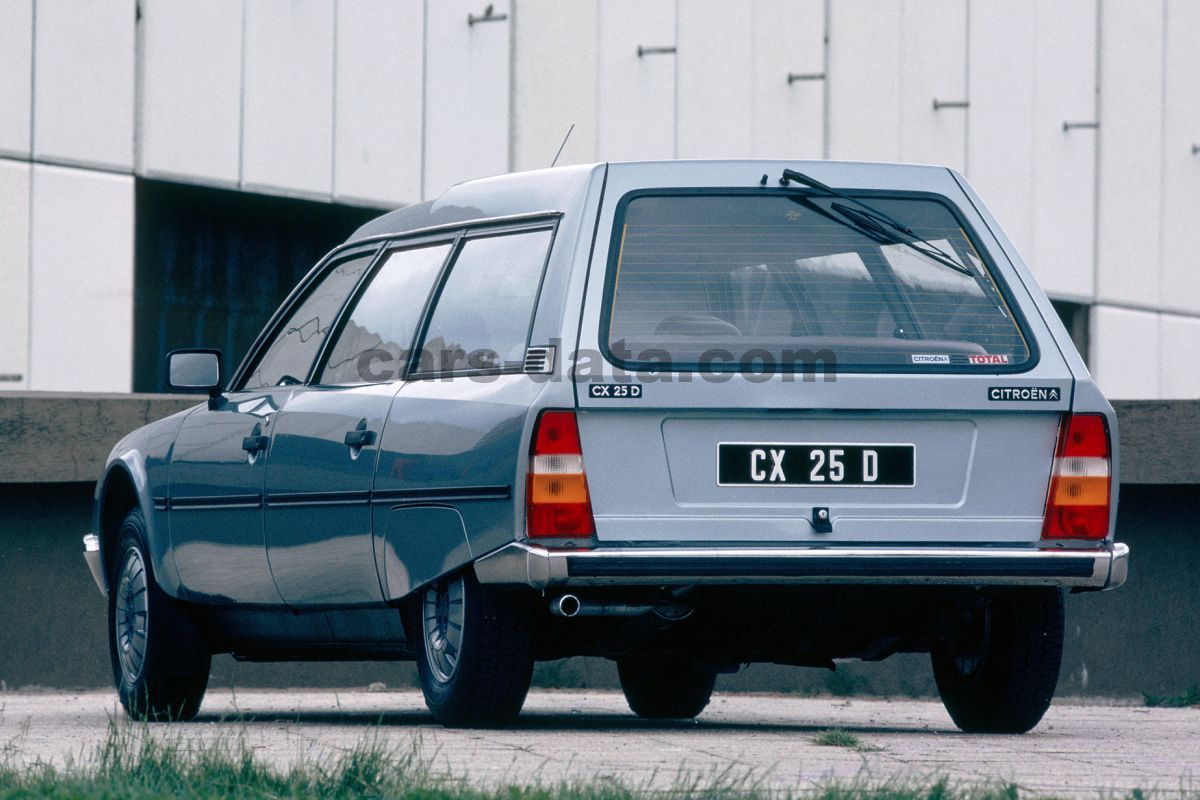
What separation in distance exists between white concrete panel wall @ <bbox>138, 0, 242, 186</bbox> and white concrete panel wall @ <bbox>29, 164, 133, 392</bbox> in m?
0.46

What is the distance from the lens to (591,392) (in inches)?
244

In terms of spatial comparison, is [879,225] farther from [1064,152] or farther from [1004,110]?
[1064,152]

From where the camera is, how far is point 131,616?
840cm

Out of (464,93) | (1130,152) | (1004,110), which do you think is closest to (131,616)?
(464,93)

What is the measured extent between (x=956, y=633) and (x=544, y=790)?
2818mm

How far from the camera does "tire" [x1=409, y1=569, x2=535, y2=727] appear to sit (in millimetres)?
6438

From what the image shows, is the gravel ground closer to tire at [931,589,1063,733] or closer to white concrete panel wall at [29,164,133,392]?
tire at [931,589,1063,733]

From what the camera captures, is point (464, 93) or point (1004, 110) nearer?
point (464, 93)

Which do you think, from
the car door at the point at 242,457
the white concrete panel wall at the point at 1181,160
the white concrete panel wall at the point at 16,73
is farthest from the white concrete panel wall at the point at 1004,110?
the car door at the point at 242,457

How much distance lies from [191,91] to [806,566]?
1153cm

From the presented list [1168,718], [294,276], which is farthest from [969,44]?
[1168,718]

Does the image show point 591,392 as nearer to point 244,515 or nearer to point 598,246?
point 598,246

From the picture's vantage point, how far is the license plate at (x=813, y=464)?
6316 millimetres

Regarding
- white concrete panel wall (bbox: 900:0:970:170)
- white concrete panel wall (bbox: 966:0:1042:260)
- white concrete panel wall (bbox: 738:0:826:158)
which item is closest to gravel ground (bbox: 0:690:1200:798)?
white concrete panel wall (bbox: 738:0:826:158)
